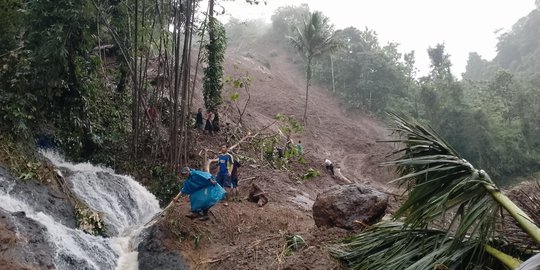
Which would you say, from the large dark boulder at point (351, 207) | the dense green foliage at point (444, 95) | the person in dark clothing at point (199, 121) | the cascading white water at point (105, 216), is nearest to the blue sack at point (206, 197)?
the cascading white water at point (105, 216)

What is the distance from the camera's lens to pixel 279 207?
9.54 m

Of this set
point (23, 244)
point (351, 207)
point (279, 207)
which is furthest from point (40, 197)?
point (351, 207)

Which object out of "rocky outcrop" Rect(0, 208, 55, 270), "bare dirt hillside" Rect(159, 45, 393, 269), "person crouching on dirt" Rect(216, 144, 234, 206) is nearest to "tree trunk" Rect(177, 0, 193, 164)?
"bare dirt hillside" Rect(159, 45, 393, 269)

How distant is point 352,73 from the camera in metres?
32.8

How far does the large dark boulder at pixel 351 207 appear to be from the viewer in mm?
6398

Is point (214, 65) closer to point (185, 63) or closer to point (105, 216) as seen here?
point (185, 63)

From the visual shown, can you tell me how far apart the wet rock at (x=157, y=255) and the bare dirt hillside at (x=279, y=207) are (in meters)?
0.15

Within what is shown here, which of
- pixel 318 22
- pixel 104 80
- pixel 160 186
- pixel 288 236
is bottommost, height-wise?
pixel 160 186

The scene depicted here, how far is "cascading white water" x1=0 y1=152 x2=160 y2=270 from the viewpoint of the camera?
6988 millimetres

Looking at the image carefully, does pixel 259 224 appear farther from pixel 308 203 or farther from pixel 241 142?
pixel 241 142

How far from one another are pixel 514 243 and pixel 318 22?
877 inches

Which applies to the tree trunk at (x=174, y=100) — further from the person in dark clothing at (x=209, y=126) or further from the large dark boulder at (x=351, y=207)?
the large dark boulder at (x=351, y=207)

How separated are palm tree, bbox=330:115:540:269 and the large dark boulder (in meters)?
1.73

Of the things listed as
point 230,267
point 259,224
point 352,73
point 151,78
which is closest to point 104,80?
point 151,78
